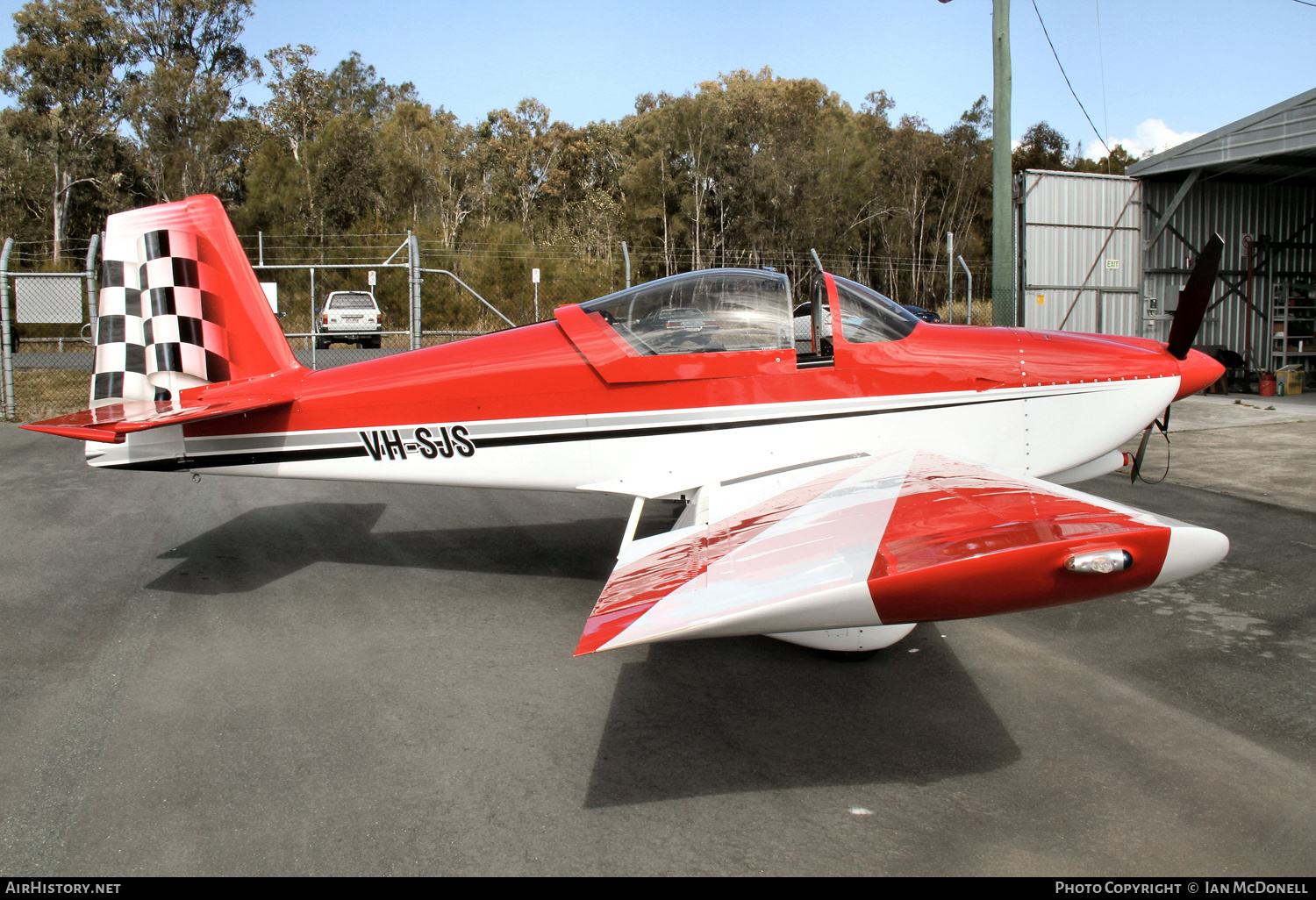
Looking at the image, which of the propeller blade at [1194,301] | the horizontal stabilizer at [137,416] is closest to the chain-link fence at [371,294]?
the propeller blade at [1194,301]

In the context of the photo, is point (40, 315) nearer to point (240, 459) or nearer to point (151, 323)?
point (151, 323)

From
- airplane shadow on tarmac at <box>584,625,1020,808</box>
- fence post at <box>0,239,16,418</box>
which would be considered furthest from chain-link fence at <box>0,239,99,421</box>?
airplane shadow on tarmac at <box>584,625,1020,808</box>

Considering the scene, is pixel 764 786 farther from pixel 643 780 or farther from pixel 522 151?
pixel 522 151

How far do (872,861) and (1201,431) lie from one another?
33.8 feet

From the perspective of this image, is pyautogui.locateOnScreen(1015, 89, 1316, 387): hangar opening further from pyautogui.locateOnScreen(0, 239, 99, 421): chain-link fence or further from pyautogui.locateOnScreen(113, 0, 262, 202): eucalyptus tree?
pyautogui.locateOnScreen(113, 0, 262, 202): eucalyptus tree

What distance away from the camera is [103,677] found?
12.8 feet

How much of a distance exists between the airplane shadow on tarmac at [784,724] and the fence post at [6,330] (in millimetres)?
10879

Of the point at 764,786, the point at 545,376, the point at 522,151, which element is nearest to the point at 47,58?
the point at 522,151

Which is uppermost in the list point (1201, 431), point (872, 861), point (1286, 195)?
point (1286, 195)

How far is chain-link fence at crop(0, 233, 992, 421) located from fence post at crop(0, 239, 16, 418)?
0.02 meters

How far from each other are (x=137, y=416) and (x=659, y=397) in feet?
9.71

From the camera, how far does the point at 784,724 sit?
345cm

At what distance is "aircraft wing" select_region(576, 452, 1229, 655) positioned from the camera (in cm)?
263

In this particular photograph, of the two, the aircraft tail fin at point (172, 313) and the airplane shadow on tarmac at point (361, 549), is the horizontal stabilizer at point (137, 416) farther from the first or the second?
the airplane shadow on tarmac at point (361, 549)
